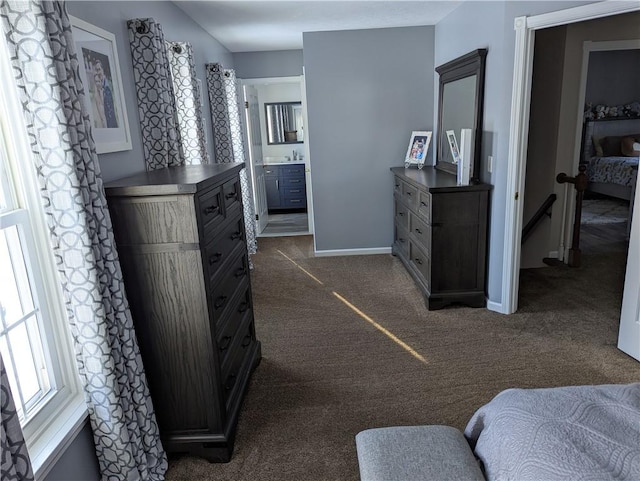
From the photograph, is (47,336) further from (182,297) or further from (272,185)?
(272,185)

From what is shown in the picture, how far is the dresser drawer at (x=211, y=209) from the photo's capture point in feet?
6.15

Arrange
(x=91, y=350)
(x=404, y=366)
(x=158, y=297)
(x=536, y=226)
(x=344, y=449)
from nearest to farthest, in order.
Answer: (x=91, y=350)
(x=158, y=297)
(x=344, y=449)
(x=404, y=366)
(x=536, y=226)

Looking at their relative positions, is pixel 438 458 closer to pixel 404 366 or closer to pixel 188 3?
pixel 404 366

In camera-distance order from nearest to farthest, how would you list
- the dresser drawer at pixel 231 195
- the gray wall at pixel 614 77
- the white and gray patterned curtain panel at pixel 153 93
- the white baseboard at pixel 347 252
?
the dresser drawer at pixel 231 195 < the white and gray patterned curtain panel at pixel 153 93 < the white baseboard at pixel 347 252 < the gray wall at pixel 614 77

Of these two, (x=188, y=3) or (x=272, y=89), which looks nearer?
(x=188, y=3)

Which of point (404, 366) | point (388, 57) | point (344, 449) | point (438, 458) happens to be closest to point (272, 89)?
point (388, 57)

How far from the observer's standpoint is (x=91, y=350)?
1.62 m

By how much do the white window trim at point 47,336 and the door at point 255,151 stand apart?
170 inches

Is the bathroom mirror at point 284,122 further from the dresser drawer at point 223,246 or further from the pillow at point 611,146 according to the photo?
the dresser drawer at point 223,246

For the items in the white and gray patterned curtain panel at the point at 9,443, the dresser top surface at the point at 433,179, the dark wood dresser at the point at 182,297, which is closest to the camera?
the white and gray patterned curtain panel at the point at 9,443

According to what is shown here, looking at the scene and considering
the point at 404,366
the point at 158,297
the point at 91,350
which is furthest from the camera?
the point at 404,366

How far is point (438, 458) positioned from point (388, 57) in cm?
419

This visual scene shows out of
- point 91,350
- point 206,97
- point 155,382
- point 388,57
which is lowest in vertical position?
point 155,382

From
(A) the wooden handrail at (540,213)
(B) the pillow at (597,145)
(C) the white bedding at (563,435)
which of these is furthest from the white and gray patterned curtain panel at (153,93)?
(B) the pillow at (597,145)
